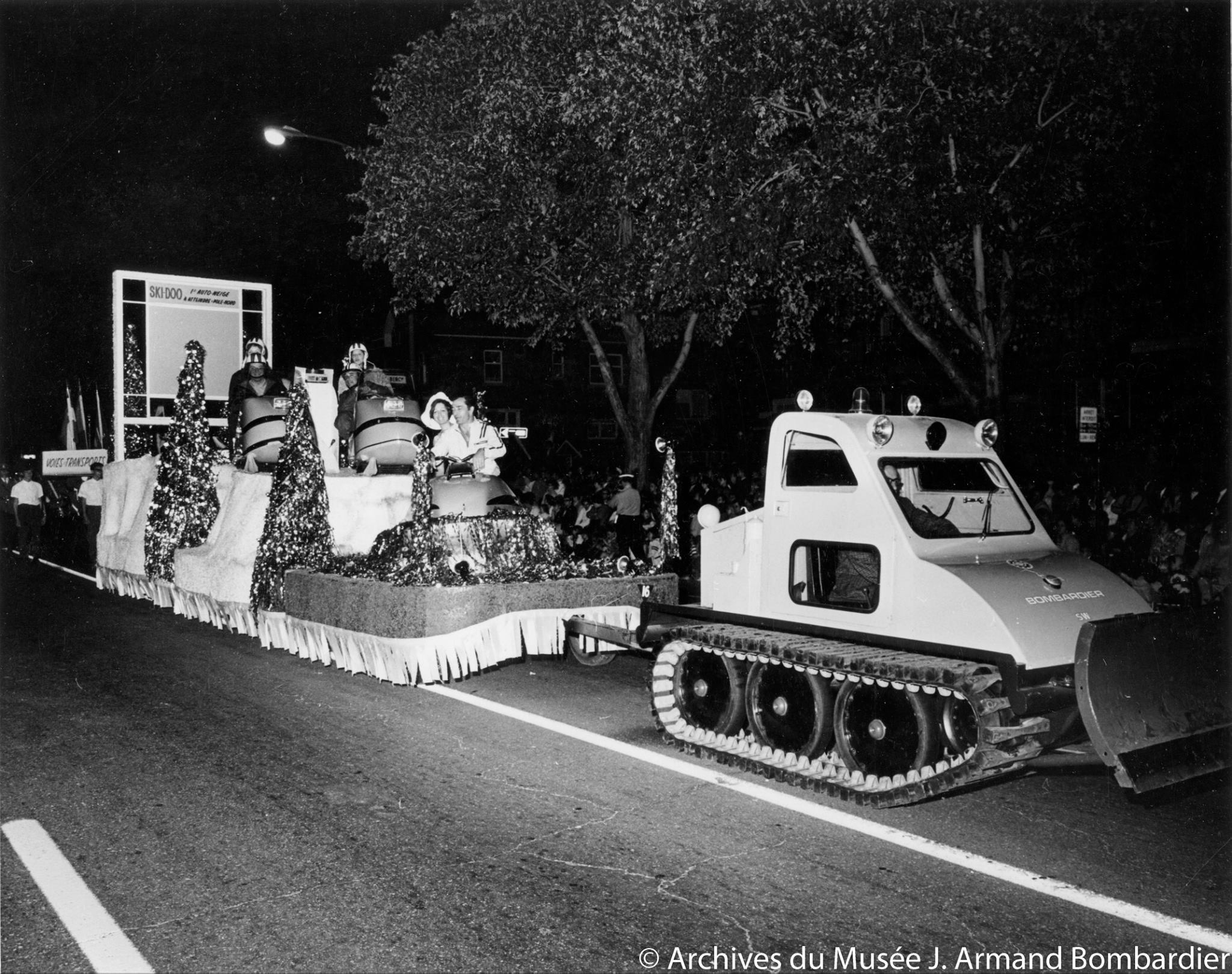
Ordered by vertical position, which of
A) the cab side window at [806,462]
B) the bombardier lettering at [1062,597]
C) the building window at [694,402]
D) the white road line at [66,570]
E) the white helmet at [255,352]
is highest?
the building window at [694,402]

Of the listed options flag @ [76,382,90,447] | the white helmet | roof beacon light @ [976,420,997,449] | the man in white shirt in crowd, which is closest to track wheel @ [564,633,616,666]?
roof beacon light @ [976,420,997,449]

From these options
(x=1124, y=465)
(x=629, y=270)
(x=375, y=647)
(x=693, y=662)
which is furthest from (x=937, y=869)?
(x=1124, y=465)

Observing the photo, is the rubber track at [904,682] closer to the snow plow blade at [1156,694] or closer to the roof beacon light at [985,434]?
the snow plow blade at [1156,694]

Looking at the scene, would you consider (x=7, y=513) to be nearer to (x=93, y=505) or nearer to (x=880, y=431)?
(x=93, y=505)

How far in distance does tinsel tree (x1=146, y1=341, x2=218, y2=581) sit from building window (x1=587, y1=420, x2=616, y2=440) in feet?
102

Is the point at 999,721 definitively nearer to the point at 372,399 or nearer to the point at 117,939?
the point at 117,939

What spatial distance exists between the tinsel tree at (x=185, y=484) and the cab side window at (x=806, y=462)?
8.37 meters

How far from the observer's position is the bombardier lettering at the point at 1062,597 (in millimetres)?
5504

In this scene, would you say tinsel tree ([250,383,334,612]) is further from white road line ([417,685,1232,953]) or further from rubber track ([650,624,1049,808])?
rubber track ([650,624,1049,808])

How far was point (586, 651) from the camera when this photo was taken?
8930mm

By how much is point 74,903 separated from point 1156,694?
5.15m

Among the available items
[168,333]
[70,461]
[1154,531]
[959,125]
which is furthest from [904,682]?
[70,461]

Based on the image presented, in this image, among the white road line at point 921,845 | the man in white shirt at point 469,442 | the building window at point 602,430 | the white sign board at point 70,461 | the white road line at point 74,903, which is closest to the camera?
the white road line at point 74,903

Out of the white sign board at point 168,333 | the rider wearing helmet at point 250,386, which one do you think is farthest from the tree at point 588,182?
the rider wearing helmet at point 250,386
